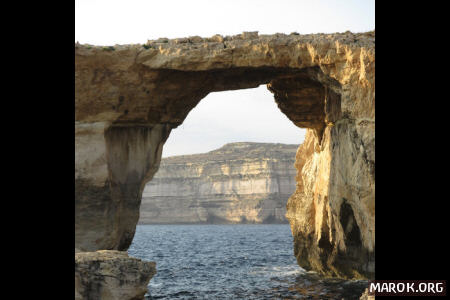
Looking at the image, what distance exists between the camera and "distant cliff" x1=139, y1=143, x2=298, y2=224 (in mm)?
100438

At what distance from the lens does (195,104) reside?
2483 cm

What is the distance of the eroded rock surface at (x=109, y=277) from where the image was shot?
1303 cm

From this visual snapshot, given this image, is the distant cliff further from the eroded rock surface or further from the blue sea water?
the eroded rock surface

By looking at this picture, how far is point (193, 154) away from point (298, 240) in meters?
85.8

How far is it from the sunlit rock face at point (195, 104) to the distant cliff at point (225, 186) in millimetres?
75091

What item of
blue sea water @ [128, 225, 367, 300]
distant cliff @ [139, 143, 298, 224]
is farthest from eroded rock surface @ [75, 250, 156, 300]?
distant cliff @ [139, 143, 298, 224]

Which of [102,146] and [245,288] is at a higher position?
[102,146]

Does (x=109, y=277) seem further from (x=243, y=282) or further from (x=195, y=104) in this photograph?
(x=195, y=104)

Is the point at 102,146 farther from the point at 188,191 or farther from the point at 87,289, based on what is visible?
the point at 188,191

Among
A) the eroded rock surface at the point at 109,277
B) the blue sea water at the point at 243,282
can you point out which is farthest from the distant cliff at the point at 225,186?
the eroded rock surface at the point at 109,277

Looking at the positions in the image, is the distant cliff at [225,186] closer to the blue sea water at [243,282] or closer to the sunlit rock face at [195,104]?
the blue sea water at [243,282]

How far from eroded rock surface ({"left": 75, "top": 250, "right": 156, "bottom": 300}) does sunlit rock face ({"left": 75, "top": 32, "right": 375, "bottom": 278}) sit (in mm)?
8025
